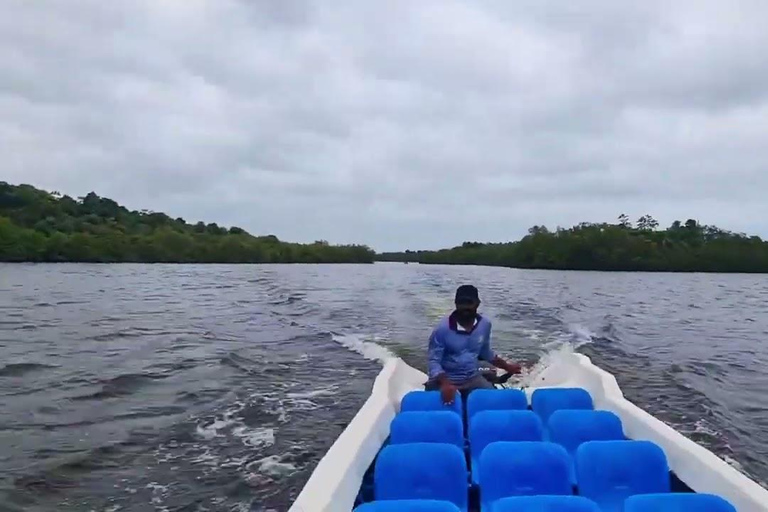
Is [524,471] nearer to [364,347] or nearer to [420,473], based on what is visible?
[420,473]

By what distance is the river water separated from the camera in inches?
250

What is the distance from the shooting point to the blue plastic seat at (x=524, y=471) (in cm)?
363

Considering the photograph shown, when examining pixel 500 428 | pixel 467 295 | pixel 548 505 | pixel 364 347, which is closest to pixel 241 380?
pixel 364 347

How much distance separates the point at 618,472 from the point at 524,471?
55cm

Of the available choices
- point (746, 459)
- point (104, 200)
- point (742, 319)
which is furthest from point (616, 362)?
point (104, 200)

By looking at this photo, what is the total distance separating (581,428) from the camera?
14.9 ft

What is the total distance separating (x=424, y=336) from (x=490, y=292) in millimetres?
13480

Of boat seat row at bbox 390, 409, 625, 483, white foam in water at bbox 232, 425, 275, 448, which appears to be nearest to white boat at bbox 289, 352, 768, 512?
boat seat row at bbox 390, 409, 625, 483

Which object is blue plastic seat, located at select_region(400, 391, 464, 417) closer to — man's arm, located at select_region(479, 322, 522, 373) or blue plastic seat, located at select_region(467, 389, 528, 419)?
blue plastic seat, located at select_region(467, 389, 528, 419)

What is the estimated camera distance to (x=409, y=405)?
530 cm

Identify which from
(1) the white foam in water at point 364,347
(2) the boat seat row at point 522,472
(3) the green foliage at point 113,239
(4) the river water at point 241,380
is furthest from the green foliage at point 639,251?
(2) the boat seat row at point 522,472

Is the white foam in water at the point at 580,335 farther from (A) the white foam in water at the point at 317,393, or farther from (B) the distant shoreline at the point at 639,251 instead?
(B) the distant shoreline at the point at 639,251

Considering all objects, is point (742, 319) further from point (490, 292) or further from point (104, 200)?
point (104, 200)

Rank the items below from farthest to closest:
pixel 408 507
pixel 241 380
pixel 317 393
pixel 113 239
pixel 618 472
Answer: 1. pixel 113 239
2. pixel 241 380
3. pixel 317 393
4. pixel 618 472
5. pixel 408 507
